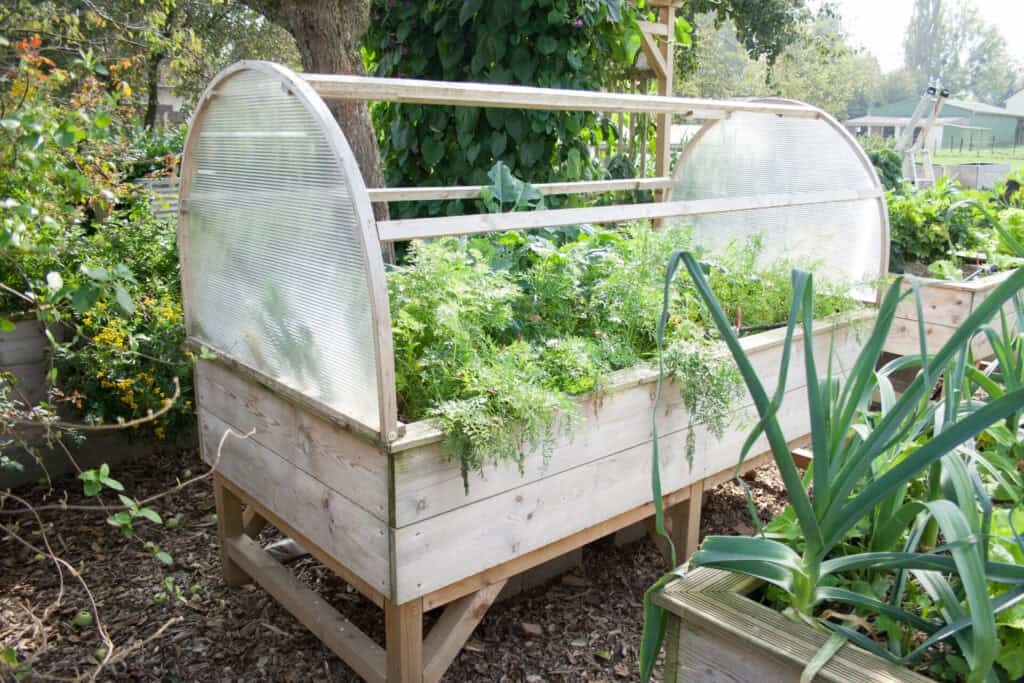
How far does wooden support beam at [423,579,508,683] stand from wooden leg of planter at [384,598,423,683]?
0.16 feet

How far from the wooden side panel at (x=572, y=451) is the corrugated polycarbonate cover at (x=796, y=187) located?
69 centimetres

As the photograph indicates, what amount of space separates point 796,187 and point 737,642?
7.78 feet

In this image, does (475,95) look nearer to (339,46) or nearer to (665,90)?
(339,46)

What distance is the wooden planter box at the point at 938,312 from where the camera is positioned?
11.4ft

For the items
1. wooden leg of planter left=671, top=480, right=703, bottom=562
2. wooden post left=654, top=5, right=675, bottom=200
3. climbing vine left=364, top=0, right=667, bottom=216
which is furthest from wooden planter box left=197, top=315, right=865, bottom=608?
wooden post left=654, top=5, right=675, bottom=200

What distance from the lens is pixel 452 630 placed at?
1.94 metres

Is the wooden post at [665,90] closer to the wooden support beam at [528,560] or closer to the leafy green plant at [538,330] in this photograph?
the leafy green plant at [538,330]

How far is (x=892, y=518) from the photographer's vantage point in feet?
4.01

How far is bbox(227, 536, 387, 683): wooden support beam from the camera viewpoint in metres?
1.99

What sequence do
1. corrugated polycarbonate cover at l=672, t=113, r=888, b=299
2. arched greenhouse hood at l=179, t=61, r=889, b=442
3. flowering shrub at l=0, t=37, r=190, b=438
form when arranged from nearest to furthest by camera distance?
arched greenhouse hood at l=179, t=61, r=889, b=442 → flowering shrub at l=0, t=37, r=190, b=438 → corrugated polycarbonate cover at l=672, t=113, r=888, b=299

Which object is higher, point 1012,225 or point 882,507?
point 1012,225

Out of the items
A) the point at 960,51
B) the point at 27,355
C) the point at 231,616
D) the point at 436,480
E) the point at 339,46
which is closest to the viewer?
the point at 436,480

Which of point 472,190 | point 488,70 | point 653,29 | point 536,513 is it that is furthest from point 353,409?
point 653,29

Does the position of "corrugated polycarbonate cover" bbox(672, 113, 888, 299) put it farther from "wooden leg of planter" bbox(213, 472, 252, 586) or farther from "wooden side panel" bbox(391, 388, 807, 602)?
"wooden leg of planter" bbox(213, 472, 252, 586)
